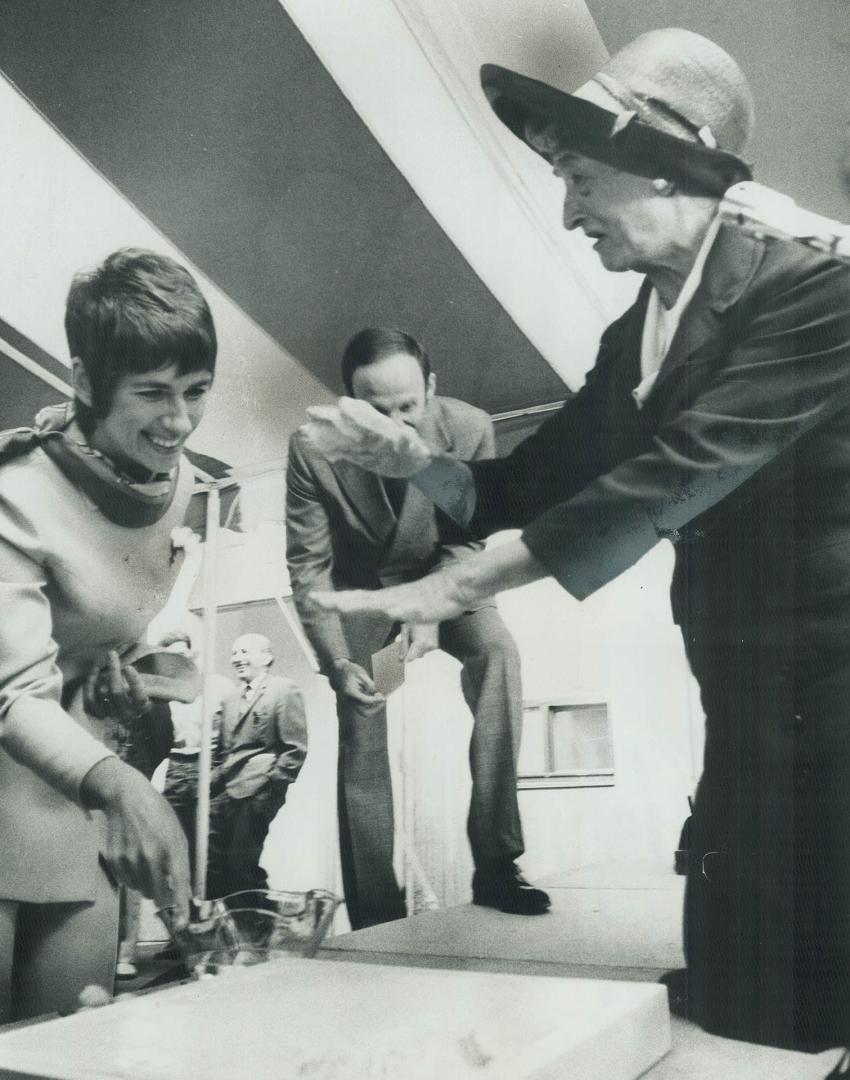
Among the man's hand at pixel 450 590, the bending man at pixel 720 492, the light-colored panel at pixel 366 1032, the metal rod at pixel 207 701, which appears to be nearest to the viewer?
the light-colored panel at pixel 366 1032

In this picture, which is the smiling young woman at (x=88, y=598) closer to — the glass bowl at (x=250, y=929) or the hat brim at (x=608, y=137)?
the glass bowl at (x=250, y=929)

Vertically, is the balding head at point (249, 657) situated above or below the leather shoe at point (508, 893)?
above

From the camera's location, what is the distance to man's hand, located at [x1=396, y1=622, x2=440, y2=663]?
1653 millimetres

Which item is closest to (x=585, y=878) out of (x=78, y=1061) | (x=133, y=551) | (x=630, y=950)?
(x=630, y=950)

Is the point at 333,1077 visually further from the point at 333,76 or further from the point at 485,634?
the point at 333,76

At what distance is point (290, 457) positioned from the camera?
1.77 metres

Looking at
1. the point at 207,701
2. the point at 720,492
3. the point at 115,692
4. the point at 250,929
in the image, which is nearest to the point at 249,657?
the point at 207,701

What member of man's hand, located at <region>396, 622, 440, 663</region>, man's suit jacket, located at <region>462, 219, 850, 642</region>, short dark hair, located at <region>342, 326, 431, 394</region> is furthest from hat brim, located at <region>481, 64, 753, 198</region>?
man's hand, located at <region>396, 622, 440, 663</region>

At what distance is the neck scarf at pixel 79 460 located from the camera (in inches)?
63.1

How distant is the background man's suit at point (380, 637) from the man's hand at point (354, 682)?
1cm

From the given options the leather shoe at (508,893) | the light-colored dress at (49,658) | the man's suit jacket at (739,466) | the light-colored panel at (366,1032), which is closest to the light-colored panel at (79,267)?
the light-colored dress at (49,658)

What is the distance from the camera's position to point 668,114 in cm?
148

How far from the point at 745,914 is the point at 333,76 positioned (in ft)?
4.73

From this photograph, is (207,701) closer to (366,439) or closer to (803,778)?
(366,439)
